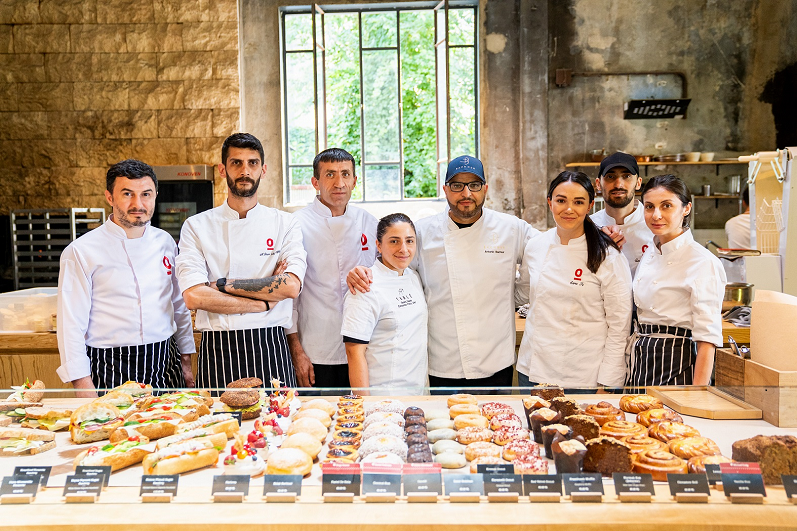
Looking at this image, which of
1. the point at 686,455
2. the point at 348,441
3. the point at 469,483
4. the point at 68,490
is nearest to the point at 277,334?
the point at 348,441

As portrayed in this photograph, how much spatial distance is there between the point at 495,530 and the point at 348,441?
0.50m

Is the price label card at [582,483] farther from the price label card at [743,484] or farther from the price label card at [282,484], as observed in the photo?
the price label card at [282,484]

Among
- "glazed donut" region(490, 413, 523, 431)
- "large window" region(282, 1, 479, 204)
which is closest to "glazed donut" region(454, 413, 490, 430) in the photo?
"glazed donut" region(490, 413, 523, 431)

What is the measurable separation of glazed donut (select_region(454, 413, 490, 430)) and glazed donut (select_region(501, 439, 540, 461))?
0.16m

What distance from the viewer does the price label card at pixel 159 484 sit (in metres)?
1.22

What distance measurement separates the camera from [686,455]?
53.4 inches

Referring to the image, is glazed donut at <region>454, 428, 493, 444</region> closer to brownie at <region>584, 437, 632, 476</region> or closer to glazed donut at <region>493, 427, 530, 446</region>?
glazed donut at <region>493, 427, 530, 446</region>

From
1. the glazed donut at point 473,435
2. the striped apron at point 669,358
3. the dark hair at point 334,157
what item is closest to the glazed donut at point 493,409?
the glazed donut at point 473,435

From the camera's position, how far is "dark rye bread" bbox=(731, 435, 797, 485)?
1227 millimetres

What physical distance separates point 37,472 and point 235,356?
1179 millimetres

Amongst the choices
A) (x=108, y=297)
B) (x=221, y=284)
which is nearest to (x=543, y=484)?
(x=221, y=284)

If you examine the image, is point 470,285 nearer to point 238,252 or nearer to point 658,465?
point 238,252

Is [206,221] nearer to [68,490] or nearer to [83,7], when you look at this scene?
[68,490]

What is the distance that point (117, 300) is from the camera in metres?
2.40
